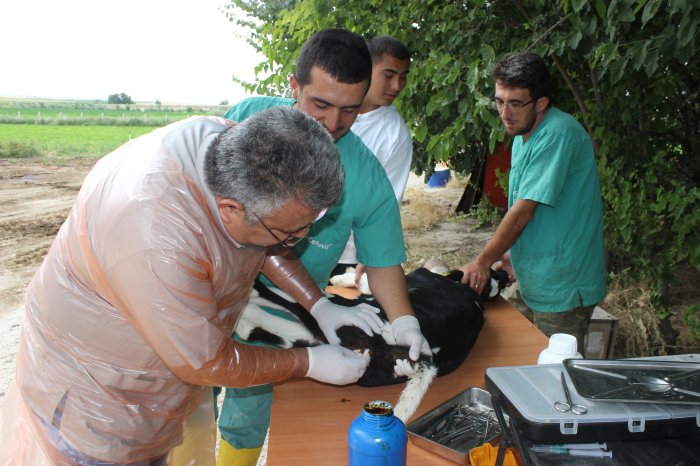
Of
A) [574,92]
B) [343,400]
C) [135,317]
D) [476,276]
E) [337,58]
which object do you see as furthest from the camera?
[574,92]

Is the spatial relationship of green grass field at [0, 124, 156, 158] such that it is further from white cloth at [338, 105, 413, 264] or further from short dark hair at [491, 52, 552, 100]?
short dark hair at [491, 52, 552, 100]

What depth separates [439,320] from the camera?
6.36ft

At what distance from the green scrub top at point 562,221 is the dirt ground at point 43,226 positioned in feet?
11.4

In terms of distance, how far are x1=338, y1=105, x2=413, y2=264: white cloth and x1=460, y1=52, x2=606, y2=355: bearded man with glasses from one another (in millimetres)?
637

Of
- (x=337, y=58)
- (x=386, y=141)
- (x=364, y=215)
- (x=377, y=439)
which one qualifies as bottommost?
(x=377, y=439)

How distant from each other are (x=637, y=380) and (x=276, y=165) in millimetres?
992

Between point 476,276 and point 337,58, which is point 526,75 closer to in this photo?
point 476,276

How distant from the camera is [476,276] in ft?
7.97

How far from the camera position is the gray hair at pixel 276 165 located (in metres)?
1.15

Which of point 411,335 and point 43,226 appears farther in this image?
point 43,226

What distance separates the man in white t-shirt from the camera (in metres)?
3.14

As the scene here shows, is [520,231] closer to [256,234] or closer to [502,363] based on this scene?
[502,363]

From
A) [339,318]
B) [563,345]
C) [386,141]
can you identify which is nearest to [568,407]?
[563,345]

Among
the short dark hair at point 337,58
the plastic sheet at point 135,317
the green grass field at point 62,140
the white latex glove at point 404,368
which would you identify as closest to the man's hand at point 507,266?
the white latex glove at point 404,368
